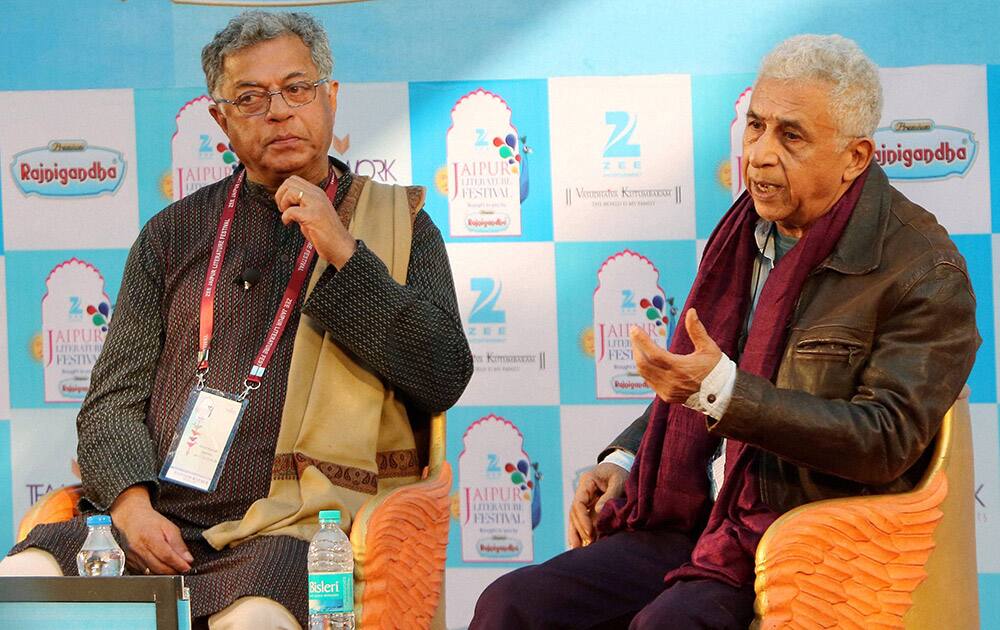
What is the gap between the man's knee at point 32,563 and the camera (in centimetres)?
336

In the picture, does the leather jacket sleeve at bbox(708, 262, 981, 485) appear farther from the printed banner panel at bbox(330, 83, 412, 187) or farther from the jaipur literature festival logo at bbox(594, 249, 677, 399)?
the printed banner panel at bbox(330, 83, 412, 187)

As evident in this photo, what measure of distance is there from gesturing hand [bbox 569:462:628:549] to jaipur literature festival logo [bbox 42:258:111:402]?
8.40ft

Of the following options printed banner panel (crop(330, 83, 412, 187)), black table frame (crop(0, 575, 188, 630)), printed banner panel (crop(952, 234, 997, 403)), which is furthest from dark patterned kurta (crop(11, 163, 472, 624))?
printed banner panel (crop(952, 234, 997, 403))

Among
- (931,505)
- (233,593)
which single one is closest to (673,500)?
(931,505)

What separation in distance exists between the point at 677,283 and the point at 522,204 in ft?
2.06

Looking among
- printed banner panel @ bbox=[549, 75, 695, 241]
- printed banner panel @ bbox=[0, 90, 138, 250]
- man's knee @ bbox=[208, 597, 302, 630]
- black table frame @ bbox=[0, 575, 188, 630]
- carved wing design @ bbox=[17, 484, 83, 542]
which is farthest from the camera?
printed banner panel @ bbox=[0, 90, 138, 250]

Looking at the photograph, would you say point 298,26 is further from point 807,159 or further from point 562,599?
point 562,599

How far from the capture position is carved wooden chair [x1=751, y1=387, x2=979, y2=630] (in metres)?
2.79

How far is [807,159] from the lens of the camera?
3043 mm

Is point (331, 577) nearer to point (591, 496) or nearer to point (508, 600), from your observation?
point (508, 600)

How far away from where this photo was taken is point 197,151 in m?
5.23

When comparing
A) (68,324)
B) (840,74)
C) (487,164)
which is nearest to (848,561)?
(840,74)

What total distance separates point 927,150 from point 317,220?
2464 mm

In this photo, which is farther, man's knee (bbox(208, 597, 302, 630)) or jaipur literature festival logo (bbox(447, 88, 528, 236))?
jaipur literature festival logo (bbox(447, 88, 528, 236))
